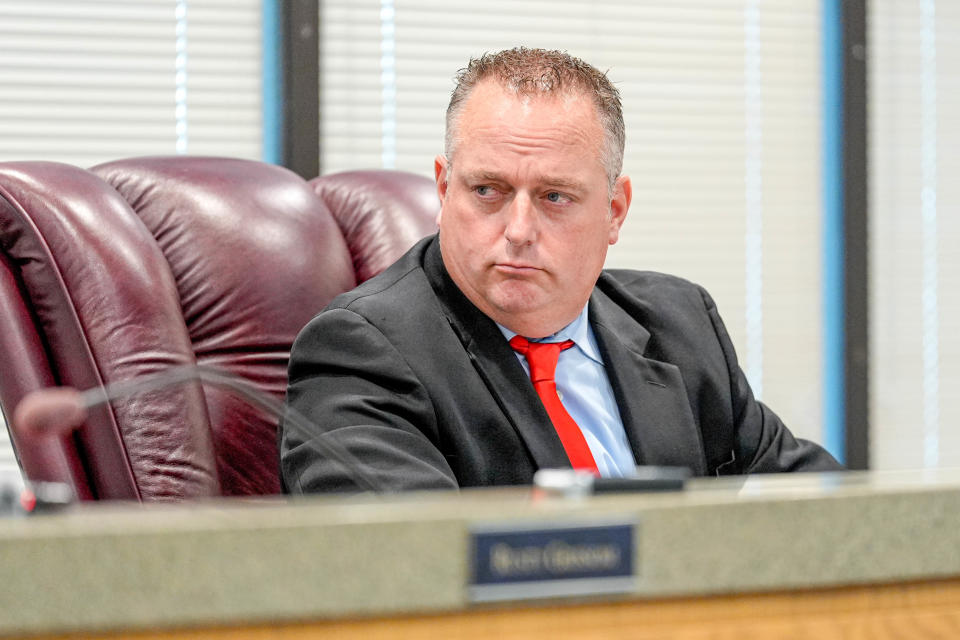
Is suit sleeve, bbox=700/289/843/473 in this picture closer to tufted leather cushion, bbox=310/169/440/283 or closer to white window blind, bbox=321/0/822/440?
tufted leather cushion, bbox=310/169/440/283

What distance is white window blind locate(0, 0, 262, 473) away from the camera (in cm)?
230

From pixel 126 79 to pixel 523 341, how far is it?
1268 millimetres

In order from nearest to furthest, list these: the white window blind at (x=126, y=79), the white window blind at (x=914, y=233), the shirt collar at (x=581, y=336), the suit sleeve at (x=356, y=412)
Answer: the suit sleeve at (x=356, y=412) < the shirt collar at (x=581, y=336) < the white window blind at (x=126, y=79) < the white window blind at (x=914, y=233)

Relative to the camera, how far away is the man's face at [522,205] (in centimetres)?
149

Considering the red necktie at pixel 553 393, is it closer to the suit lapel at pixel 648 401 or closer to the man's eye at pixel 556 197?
the suit lapel at pixel 648 401

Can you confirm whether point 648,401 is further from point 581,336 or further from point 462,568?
point 462,568

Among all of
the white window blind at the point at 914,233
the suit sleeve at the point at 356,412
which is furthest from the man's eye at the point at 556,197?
the white window blind at the point at 914,233

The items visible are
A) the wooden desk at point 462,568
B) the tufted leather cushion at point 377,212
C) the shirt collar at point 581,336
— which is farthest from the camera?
the tufted leather cushion at point 377,212

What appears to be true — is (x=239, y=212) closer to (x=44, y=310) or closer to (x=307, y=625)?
(x=44, y=310)

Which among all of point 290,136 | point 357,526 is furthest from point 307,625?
point 290,136

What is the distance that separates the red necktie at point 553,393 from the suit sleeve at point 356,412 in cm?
19

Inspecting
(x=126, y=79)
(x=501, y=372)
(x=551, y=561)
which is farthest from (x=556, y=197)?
(x=126, y=79)

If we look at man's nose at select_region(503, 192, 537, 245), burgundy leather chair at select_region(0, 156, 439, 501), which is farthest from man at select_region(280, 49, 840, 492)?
burgundy leather chair at select_region(0, 156, 439, 501)

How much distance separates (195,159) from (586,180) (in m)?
0.64
